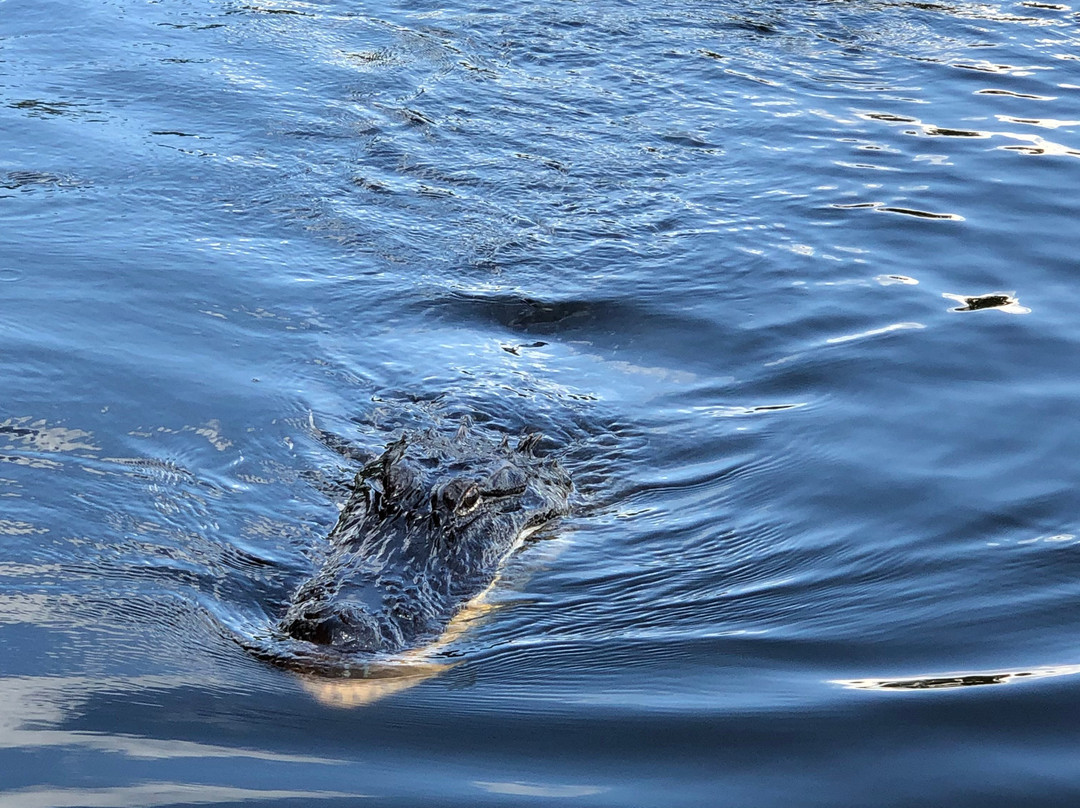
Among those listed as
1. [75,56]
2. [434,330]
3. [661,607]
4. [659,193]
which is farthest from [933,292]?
[75,56]

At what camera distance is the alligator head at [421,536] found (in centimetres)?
387

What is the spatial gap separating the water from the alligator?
122 mm

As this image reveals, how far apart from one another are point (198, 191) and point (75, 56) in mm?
2983

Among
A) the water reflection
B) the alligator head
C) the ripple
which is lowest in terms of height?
the alligator head

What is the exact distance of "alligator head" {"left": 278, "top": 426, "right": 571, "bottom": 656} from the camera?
12.7 ft

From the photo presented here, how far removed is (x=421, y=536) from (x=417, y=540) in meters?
0.04

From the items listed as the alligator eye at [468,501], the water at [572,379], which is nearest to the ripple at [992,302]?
the water at [572,379]

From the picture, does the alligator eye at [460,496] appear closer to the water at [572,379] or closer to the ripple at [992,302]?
the water at [572,379]

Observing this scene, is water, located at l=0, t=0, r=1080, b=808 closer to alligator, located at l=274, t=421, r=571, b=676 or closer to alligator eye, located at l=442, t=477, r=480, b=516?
alligator, located at l=274, t=421, r=571, b=676

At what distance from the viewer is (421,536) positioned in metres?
4.48

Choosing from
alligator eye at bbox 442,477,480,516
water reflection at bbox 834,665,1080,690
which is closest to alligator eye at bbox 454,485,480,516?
alligator eye at bbox 442,477,480,516

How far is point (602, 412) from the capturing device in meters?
5.75

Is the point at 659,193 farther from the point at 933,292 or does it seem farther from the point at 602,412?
the point at 602,412

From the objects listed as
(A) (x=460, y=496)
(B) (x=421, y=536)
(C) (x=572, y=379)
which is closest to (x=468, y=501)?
(A) (x=460, y=496)
